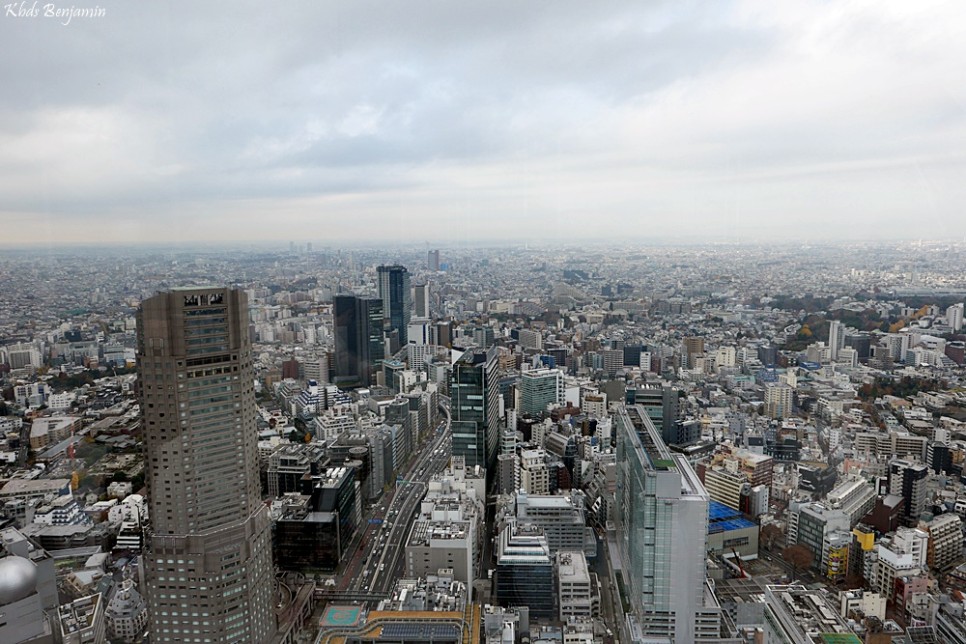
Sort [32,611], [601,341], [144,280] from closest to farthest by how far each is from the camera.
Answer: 1. [32,611]
2. [144,280]
3. [601,341]

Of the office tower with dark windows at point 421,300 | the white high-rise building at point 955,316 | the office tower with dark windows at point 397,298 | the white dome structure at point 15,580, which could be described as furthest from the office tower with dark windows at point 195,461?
the white high-rise building at point 955,316

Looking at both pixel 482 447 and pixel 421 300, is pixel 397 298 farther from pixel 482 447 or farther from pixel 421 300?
pixel 482 447

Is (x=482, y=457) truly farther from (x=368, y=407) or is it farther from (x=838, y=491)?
(x=838, y=491)

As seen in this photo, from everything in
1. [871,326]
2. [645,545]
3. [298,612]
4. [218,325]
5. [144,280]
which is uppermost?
[144,280]

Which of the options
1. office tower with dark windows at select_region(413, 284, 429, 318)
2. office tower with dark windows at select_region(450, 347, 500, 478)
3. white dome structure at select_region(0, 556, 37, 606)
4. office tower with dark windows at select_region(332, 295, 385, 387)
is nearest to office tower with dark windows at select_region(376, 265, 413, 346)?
office tower with dark windows at select_region(413, 284, 429, 318)

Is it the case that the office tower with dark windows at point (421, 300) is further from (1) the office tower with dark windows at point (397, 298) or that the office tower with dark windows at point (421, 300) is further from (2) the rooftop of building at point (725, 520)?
(2) the rooftop of building at point (725, 520)

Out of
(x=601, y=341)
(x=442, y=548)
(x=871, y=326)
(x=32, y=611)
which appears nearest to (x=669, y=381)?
(x=601, y=341)

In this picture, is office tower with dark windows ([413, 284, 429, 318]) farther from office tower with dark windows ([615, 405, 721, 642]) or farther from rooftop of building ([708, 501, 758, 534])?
office tower with dark windows ([615, 405, 721, 642])
